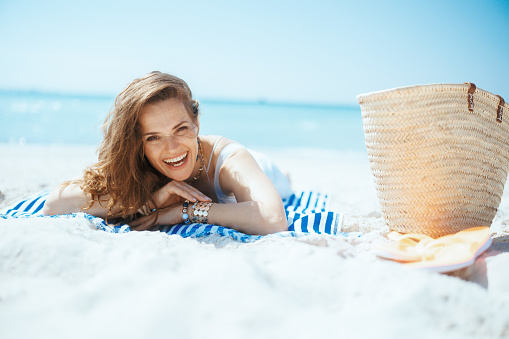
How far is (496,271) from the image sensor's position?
5.25 ft

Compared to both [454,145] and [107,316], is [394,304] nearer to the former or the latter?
[107,316]

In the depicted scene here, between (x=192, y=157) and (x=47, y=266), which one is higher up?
(x=192, y=157)

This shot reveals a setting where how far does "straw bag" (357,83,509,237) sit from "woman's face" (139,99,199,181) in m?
1.23

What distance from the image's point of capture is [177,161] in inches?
109

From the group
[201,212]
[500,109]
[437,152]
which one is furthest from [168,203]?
[500,109]

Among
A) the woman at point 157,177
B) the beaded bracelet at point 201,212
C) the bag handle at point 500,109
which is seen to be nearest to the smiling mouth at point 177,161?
the woman at point 157,177

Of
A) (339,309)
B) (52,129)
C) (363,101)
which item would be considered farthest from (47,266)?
(52,129)

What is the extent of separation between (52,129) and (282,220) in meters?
12.8

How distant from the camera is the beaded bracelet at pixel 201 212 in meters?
2.67

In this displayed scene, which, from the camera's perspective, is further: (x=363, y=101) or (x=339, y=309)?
(x=363, y=101)

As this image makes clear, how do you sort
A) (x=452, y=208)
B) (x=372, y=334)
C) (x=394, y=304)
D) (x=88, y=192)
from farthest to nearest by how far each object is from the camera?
(x=88, y=192) → (x=452, y=208) → (x=394, y=304) → (x=372, y=334)

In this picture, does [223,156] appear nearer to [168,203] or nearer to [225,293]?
[168,203]

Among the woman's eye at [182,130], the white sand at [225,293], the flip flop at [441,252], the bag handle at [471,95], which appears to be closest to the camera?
the white sand at [225,293]

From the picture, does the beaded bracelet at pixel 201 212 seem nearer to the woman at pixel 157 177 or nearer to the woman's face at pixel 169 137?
the woman at pixel 157 177
